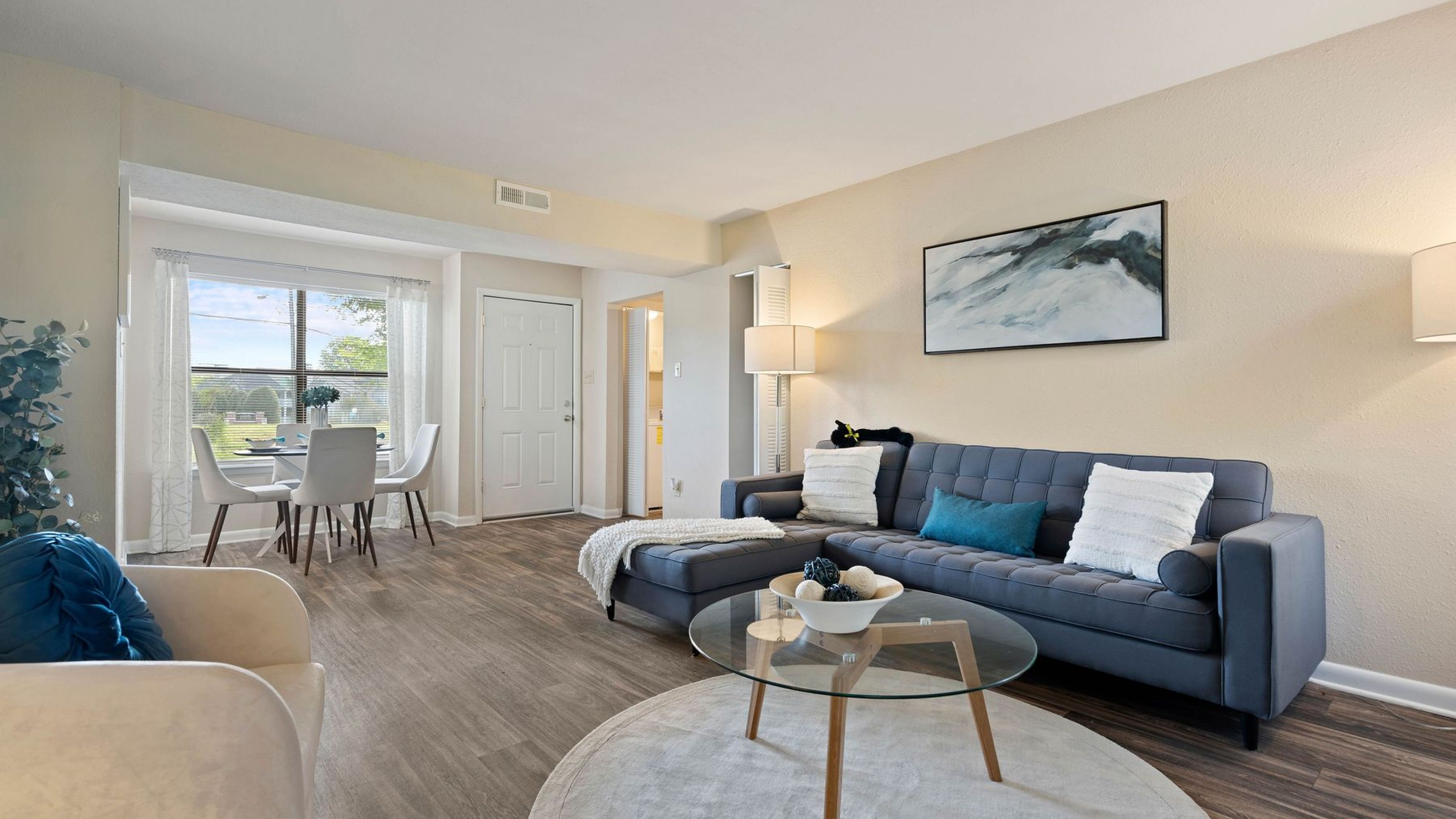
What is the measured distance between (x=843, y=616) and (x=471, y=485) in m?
4.99

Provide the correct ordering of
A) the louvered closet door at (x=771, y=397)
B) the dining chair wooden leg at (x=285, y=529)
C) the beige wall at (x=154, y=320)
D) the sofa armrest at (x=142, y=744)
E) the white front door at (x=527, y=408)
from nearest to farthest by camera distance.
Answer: the sofa armrest at (x=142, y=744) < the louvered closet door at (x=771, y=397) < the dining chair wooden leg at (x=285, y=529) < the beige wall at (x=154, y=320) < the white front door at (x=527, y=408)

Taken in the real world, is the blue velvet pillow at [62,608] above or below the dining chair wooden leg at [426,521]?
above

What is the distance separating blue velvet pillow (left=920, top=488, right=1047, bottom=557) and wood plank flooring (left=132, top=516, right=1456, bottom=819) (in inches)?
19.5

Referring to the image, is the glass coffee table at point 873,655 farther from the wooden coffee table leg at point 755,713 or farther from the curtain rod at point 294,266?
the curtain rod at point 294,266

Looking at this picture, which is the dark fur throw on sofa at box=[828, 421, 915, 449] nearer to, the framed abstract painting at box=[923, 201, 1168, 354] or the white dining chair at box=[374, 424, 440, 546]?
the framed abstract painting at box=[923, 201, 1168, 354]

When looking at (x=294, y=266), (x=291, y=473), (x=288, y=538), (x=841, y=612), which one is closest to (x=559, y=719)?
(x=841, y=612)

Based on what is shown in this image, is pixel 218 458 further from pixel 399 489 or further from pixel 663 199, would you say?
pixel 663 199

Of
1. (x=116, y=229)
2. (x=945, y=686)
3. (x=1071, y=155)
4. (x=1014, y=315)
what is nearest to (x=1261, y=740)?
(x=945, y=686)

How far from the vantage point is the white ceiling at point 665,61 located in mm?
2510

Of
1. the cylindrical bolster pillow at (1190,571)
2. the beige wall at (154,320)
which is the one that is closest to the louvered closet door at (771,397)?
the cylindrical bolster pillow at (1190,571)

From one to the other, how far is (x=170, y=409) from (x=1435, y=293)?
271 inches

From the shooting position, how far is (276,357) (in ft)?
18.9

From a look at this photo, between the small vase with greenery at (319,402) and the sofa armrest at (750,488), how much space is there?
127 inches

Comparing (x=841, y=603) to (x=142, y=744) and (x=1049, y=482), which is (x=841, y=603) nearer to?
(x=142, y=744)
